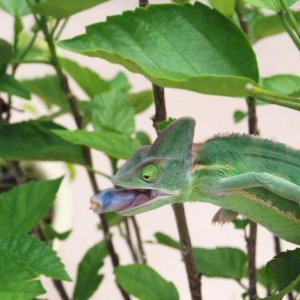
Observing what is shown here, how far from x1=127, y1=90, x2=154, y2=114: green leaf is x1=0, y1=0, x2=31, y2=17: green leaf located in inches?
5.8

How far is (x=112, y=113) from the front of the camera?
55 centimetres

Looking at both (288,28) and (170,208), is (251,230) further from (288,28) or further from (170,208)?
(170,208)

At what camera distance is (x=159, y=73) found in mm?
284

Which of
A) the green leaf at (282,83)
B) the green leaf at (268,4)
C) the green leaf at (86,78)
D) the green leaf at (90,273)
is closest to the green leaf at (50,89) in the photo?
the green leaf at (86,78)

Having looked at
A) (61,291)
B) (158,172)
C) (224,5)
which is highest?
(224,5)

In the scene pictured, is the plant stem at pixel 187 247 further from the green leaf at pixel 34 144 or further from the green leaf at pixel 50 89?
the green leaf at pixel 50 89

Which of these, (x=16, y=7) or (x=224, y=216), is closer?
(x=224, y=216)

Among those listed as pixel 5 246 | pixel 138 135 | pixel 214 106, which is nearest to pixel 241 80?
pixel 5 246

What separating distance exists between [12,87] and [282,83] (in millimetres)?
196

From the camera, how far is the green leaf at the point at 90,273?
565 mm

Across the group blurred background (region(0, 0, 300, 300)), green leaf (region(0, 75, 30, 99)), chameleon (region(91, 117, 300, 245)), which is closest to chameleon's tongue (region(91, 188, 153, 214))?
chameleon (region(91, 117, 300, 245))

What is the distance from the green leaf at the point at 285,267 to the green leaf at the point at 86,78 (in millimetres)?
322

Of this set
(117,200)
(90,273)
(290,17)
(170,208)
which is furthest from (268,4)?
(170,208)

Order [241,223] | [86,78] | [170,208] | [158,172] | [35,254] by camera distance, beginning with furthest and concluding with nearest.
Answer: [170,208] < [86,78] < [241,223] < [35,254] < [158,172]
